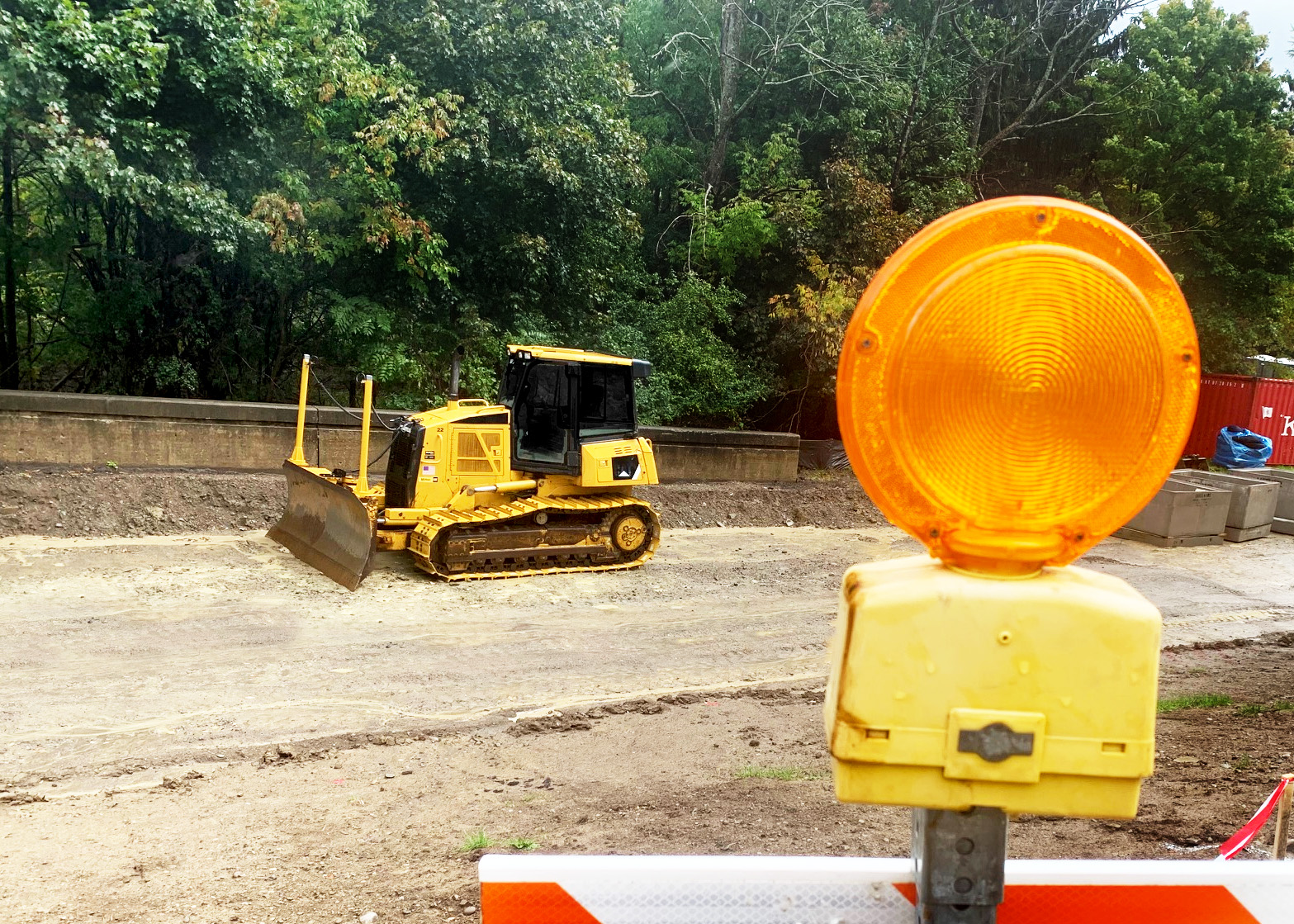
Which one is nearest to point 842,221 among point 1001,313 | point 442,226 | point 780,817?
point 442,226

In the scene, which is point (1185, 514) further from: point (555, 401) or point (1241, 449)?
point (555, 401)

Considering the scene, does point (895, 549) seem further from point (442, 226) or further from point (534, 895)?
point (534, 895)

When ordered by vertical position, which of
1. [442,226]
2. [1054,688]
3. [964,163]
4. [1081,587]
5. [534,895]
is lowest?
[534,895]

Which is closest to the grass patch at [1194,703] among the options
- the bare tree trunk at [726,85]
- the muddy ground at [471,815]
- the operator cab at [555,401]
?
the muddy ground at [471,815]

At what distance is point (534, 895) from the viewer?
4.19 feet

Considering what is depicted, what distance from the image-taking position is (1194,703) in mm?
6672

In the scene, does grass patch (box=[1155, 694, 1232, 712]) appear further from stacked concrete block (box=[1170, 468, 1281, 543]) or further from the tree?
the tree

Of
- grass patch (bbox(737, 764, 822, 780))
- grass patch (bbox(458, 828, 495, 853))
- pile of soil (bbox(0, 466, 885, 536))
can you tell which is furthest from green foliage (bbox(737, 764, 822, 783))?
pile of soil (bbox(0, 466, 885, 536))

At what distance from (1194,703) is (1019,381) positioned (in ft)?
21.1

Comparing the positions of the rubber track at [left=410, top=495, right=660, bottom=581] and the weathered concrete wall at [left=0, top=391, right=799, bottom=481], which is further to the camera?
the weathered concrete wall at [left=0, top=391, right=799, bottom=481]

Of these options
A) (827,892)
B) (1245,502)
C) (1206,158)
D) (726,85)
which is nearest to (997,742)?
(827,892)

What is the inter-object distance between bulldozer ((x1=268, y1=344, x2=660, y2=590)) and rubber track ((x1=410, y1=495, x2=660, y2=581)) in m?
0.01

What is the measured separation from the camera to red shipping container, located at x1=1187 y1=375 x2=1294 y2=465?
24.9 meters

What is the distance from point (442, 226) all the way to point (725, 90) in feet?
25.4
